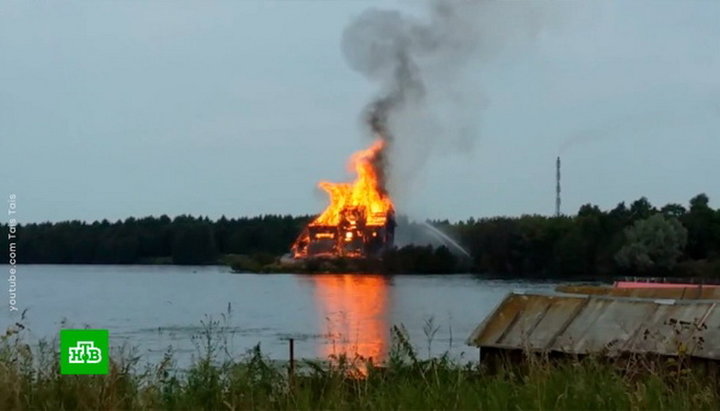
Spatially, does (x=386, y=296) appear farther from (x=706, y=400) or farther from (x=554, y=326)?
(x=706, y=400)

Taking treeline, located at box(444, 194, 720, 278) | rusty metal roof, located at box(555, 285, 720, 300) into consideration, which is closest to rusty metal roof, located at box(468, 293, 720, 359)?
rusty metal roof, located at box(555, 285, 720, 300)

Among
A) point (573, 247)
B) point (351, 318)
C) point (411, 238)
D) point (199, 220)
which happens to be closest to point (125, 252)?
point (199, 220)

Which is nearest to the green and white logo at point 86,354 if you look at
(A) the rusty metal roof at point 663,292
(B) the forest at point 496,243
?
(A) the rusty metal roof at point 663,292

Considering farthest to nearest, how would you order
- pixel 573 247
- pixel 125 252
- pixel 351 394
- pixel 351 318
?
pixel 125 252 < pixel 573 247 < pixel 351 318 < pixel 351 394

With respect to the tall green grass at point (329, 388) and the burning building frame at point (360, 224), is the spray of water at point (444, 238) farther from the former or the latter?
the tall green grass at point (329, 388)

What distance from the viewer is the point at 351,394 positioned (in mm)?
7762

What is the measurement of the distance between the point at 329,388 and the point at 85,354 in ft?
6.02

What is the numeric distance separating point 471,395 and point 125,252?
126325 mm

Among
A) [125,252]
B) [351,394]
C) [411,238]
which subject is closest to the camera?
[351,394]

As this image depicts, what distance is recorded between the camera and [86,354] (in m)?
7.08

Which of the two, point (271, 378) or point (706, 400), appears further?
point (271, 378)

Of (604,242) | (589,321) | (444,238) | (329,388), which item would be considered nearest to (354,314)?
(589,321)

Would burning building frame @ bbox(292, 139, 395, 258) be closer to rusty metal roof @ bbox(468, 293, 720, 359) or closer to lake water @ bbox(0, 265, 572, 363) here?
lake water @ bbox(0, 265, 572, 363)

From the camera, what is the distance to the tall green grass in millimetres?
6805
